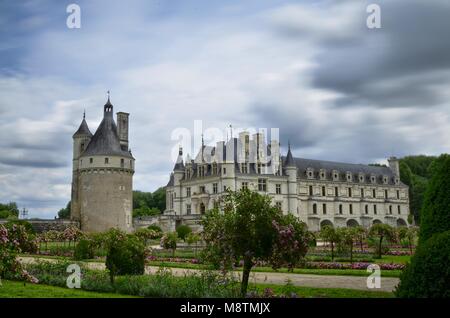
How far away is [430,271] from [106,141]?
1466 inches

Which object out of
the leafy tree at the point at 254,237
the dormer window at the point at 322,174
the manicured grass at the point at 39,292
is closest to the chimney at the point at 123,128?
the dormer window at the point at 322,174

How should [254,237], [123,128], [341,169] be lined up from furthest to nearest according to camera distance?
[341,169] < [123,128] < [254,237]

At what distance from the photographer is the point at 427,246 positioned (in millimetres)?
7652

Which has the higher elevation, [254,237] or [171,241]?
[254,237]

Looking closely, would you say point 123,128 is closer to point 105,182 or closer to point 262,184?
point 105,182

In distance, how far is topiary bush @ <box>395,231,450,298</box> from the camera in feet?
23.8

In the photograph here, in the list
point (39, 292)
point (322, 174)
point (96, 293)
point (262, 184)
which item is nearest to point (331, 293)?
point (96, 293)

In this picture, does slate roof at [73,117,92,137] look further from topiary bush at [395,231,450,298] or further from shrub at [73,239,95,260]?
topiary bush at [395,231,450,298]

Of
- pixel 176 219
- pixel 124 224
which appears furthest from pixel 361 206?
pixel 124 224

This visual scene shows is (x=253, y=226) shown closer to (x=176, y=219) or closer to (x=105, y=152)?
(x=105, y=152)

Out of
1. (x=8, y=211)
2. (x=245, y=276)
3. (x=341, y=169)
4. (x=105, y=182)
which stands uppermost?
(x=341, y=169)

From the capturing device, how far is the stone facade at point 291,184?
1905 inches

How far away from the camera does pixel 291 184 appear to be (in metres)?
52.3

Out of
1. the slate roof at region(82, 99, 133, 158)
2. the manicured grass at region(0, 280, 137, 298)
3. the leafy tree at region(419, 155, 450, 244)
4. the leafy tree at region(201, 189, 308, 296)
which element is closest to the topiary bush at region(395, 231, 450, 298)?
the leafy tree at region(419, 155, 450, 244)
